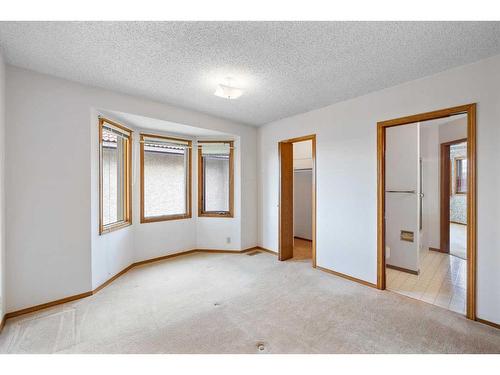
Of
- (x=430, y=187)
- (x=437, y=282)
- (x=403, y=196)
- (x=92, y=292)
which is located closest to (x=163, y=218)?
(x=92, y=292)

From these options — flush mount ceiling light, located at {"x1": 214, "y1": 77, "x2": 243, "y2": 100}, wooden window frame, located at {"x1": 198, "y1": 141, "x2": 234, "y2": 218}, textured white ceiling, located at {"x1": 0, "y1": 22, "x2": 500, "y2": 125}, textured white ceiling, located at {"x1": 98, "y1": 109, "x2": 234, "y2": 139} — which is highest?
textured white ceiling, located at {"x1": 0, "y1": 22, "x2": 500, "y2": 125}

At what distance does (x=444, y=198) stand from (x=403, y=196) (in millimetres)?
1508

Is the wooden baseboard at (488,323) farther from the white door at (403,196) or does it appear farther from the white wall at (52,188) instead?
the white wall at (52,188)

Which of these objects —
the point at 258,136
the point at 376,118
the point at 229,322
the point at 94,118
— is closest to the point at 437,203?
the point at 376,118

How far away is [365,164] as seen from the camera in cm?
286

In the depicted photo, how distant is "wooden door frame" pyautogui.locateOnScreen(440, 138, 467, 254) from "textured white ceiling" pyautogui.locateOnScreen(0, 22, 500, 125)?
8.71ft

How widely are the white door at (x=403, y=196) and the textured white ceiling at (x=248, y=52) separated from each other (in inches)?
45.9

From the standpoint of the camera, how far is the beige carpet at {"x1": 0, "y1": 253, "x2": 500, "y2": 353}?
5.63 feet

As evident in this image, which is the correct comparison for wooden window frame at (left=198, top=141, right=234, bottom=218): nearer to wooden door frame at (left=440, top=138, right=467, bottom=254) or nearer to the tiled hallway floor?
the tiled hallway floor

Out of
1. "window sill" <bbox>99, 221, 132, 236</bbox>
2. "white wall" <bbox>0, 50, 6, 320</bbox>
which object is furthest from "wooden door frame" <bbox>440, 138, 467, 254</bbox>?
"white wall" <bbox>0, 50, 6, 320</bbox>

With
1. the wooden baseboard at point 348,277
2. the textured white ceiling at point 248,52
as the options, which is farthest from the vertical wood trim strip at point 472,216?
the wooden baseboard at point 348,277

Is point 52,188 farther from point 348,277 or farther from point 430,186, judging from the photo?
point 430,186

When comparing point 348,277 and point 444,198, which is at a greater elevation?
point 444,198
